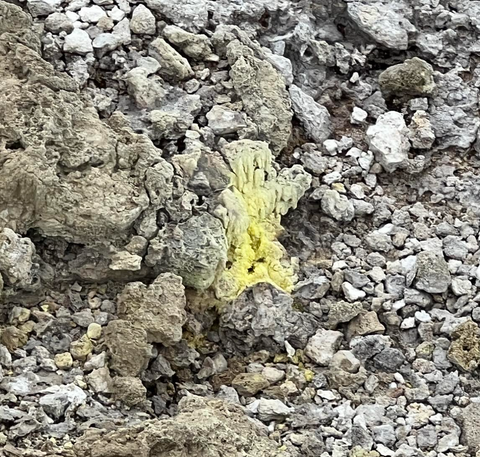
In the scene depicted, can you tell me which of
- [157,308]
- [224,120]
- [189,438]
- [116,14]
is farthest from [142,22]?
[189,438]

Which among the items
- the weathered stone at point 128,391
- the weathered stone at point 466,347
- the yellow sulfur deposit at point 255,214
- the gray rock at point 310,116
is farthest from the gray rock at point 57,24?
the weathered stone at point 466,347

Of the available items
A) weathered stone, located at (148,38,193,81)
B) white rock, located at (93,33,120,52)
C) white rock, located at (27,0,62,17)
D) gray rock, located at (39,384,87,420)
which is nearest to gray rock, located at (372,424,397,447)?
gray rock, located at (39,384,87,420)

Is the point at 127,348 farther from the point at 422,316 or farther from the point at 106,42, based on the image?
the point at 106,42

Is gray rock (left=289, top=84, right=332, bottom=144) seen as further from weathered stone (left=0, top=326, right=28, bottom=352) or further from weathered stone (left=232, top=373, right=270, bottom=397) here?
weathered stone (left=0, top=326, right=28, bottom=352)

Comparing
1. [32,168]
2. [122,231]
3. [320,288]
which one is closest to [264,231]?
[320,288]

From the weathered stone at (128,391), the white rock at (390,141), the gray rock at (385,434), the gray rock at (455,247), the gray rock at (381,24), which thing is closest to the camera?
the weathered stone at (128,391)

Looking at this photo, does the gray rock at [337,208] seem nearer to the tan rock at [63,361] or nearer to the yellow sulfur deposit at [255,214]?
the yellow sulfur deposit at [255,214]
